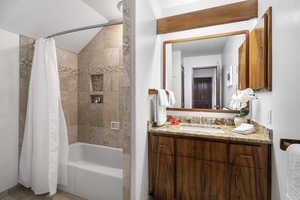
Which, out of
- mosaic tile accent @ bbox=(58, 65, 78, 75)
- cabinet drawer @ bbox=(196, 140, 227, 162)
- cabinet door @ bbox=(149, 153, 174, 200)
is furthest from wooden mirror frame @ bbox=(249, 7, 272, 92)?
mosaic tile accent @ bbox=(58, 65, 78, 75)

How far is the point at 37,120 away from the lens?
1902mm

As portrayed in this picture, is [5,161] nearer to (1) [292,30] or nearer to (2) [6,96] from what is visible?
(2) [6,96]

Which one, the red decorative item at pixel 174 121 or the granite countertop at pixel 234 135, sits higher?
the red decorative item at pixel 174 121

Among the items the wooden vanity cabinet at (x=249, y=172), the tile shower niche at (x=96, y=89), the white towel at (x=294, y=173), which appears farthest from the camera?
the tile shower niche at (x=96, y=89)

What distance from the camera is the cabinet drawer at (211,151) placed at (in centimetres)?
147

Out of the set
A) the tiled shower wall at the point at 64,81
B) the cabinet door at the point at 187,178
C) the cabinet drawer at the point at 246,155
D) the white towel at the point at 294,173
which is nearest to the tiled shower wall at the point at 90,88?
the tiled shower wall at the point at 64,81

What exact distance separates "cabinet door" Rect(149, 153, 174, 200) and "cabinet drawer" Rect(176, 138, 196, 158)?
0.12m

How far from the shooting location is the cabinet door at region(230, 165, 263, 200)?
135 cm

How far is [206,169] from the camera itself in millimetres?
1523

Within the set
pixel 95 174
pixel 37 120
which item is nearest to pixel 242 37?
pixel 95 174

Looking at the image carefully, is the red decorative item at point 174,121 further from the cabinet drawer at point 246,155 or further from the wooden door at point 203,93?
the cabinet drawer at point 246,155

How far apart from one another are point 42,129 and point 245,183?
2305 millimetres

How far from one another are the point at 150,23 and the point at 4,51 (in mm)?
1819

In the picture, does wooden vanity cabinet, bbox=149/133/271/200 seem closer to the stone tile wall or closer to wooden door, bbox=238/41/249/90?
the stone tile wall
